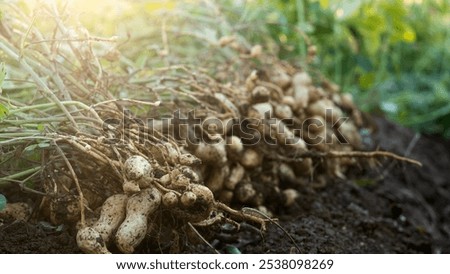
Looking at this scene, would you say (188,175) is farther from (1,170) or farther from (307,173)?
(307,173)

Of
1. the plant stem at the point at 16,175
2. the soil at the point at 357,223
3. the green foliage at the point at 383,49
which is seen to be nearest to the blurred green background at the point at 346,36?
the green foliage at the point at 383,49

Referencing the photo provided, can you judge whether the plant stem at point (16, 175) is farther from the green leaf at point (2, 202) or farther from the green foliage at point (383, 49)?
the green foliage at point (383, 49)

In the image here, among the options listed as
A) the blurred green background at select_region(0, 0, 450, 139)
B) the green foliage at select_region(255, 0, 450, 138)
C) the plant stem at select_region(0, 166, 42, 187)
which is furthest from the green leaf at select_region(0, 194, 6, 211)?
the green foliage at select_region(255, 0, 450, 138)

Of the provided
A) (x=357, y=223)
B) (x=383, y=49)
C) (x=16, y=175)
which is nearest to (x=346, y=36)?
(x=383, y=49)

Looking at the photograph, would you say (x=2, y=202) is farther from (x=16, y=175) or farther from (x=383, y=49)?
(x=383, y=49)

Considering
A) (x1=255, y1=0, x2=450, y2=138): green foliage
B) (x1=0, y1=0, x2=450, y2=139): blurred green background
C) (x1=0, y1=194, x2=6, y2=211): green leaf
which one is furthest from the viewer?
(x1=255, y1=0, x2=450, y2=138): green foliage

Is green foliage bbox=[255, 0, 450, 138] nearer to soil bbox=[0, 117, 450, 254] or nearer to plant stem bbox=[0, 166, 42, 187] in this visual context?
soil bbox=[0, 117, 450, 254]

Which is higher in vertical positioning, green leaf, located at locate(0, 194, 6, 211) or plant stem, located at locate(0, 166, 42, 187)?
plant stem, located at locate(0, 166, 42, 187)

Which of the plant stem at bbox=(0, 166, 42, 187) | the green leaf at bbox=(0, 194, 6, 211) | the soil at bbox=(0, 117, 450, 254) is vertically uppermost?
the plant stem at bbox=(0, 166, 42, 187)
